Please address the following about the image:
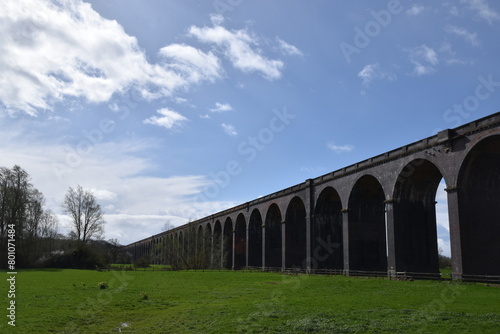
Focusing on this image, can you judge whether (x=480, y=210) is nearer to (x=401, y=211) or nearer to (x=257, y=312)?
(x=401, y=211)

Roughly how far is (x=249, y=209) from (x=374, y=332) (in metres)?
47.5

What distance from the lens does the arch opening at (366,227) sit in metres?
38.1

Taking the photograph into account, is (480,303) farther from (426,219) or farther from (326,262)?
(326,262)

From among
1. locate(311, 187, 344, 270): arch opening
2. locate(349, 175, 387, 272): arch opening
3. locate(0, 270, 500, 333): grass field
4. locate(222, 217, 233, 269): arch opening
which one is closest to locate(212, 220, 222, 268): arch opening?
locate(222, 217, 233, 269): arch opening

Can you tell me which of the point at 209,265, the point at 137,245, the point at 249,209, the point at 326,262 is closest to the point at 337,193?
the point at 326,262

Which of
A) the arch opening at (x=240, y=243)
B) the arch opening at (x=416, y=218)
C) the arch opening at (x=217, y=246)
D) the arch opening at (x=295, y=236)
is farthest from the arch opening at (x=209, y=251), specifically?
the arch opening at (x=416, y=218)

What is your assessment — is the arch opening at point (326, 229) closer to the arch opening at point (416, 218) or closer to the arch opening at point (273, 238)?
the arch opening at point (273, 238)

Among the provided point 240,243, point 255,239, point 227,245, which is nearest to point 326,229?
point 255,239

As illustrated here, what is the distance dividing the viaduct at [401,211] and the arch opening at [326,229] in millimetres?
100

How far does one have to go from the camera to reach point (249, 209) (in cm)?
5922

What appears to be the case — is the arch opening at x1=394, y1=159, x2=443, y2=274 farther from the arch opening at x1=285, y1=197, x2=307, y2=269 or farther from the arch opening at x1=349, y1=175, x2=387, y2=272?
the arch opening at x1=285, y1=197, x2=307, y2=269

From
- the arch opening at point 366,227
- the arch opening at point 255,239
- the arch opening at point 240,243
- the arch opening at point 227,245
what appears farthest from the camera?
the arch opening at point 227,245

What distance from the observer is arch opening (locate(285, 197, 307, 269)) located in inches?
1907

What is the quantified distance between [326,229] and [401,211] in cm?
1194
